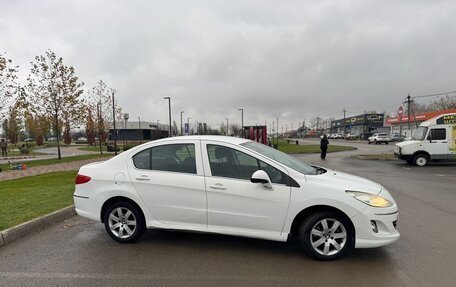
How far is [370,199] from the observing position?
3.97m

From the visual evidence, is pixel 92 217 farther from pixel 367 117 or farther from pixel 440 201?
pixel 367 117

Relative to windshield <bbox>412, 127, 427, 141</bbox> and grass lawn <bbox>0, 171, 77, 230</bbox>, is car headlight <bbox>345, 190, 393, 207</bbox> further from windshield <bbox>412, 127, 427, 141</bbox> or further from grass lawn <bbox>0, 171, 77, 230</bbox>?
windshield <bbox>412, 127, 427, 141</bbox>

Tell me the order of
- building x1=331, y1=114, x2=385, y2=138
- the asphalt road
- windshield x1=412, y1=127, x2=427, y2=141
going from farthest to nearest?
1. building x1=331, y1=114, x2=385, y2=138
2. windshield x1=412, y1=127, x2=427, y2=141
3. the asphalt road

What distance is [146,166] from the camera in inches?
186

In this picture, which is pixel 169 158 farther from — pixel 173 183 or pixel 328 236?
pixel 328 236

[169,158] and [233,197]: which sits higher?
[169,158]

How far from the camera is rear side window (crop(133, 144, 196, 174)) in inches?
179

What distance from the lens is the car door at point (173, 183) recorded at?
4367 mm

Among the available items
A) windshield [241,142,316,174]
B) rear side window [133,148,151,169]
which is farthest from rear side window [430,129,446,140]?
rear side window [133,148,151,169]

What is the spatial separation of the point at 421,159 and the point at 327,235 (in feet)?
48.6

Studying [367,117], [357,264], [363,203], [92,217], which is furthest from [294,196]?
[367,117]

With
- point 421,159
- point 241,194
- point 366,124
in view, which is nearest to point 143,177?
point 241,194

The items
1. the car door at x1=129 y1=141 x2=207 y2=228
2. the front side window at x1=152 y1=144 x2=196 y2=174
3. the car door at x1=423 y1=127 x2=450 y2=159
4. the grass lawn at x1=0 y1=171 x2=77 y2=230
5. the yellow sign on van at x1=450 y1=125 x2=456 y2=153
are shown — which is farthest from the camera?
the car door at x1=423 y1=127 x2=450 y2=159

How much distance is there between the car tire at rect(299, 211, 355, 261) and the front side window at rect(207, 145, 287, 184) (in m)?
0.65
